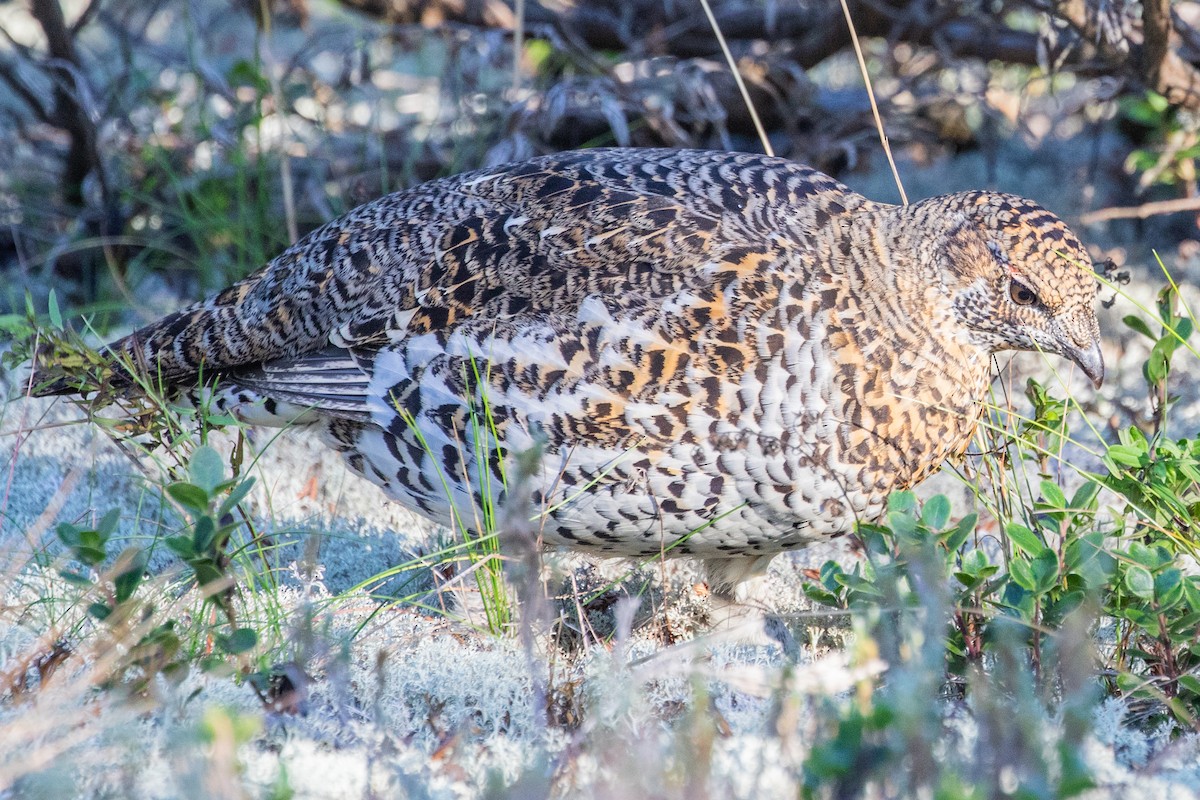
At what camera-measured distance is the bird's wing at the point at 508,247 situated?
288cm

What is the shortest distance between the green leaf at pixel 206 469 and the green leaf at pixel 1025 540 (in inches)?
62.9

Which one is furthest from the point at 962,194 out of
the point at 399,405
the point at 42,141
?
the point at 42,141

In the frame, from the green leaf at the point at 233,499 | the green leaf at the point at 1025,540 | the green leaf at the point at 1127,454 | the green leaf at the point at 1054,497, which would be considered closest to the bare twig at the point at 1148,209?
the green leaf at the point at 1127,454

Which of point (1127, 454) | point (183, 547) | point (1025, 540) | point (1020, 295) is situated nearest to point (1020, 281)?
point (1020, 295)

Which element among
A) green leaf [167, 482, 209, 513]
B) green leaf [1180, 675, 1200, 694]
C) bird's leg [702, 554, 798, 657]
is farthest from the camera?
bird's leg [702, 554, 798, 657]

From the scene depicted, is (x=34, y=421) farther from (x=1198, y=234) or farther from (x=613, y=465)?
(x=1198, y=234)

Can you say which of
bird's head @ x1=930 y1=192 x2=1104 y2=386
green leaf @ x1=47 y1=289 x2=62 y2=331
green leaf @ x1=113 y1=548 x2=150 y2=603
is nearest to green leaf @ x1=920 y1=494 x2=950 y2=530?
bird's head @ x1=930 y1=192 x2=1104 y2=386

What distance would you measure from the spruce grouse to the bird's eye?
0.02 meters

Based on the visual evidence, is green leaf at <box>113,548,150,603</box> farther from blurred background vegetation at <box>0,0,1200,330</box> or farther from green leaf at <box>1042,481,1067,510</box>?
blurred background vegetation at <box>0,0,1200,330</box>

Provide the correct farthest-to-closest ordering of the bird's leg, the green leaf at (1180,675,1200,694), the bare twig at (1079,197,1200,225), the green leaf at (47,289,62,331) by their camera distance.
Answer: the bare twig at (1079,197,1200,225)
the bird's leg
the green leaf at (47,289,62,331)
the green leaf at (1180,675,1200,694)

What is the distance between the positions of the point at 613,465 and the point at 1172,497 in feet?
3.96

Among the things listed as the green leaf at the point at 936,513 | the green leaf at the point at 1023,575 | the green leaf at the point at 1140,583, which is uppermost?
the green leaf at the point at 936,513

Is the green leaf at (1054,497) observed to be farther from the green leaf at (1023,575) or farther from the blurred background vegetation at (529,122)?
the blurred background vegetation at (529,122)

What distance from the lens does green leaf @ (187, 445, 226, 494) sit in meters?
2.36
